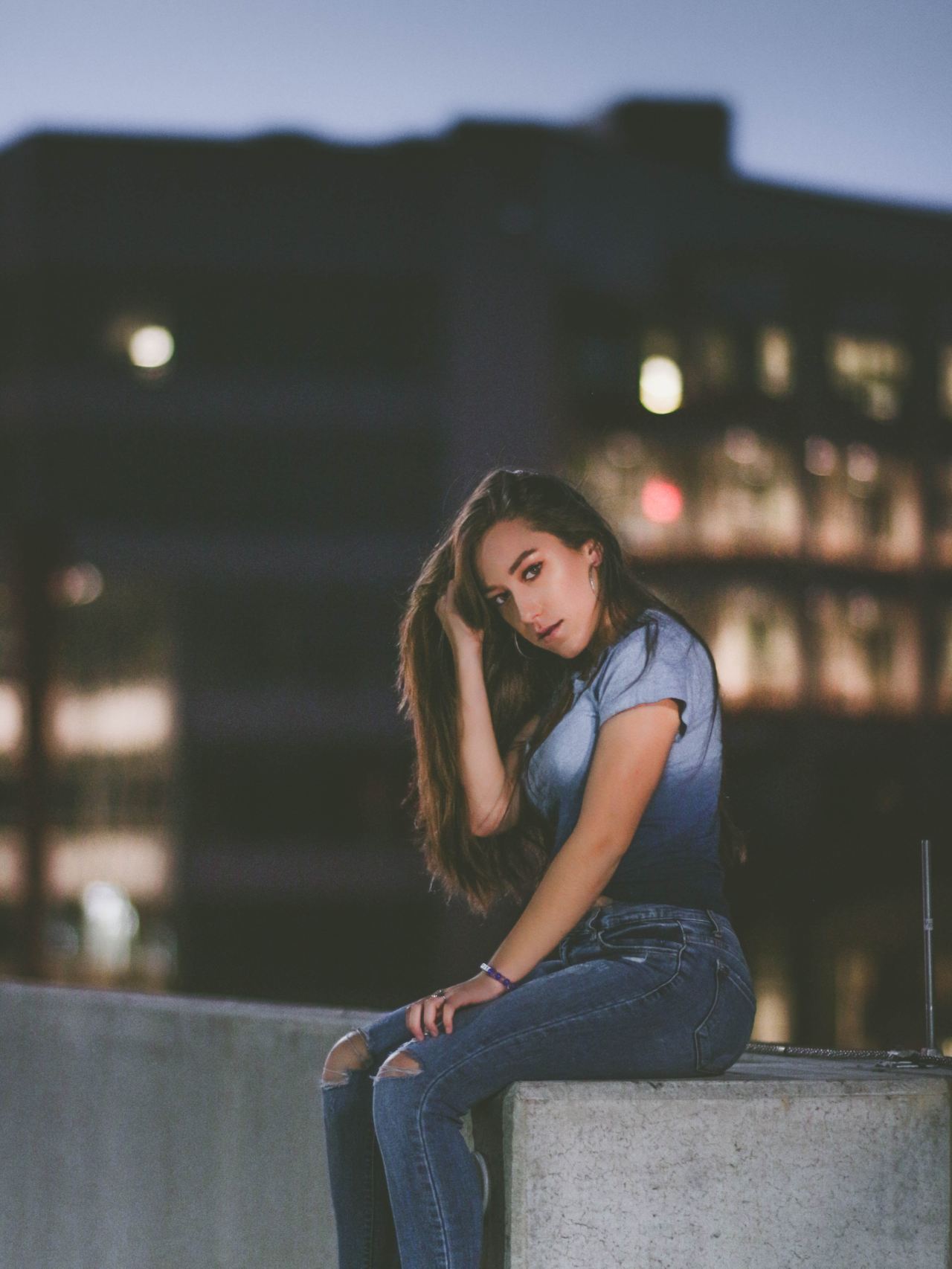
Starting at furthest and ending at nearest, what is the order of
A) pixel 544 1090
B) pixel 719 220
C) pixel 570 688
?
1. pixel 719 220
2. pixel 570 688
3. pixel 544 1090

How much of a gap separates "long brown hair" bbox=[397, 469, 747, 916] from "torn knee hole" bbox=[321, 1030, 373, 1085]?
1.14ft

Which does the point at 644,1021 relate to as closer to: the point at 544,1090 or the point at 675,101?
the point at 544,1090

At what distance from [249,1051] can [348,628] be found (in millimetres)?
37856

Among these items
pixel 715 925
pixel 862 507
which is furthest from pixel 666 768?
pixel 862 507

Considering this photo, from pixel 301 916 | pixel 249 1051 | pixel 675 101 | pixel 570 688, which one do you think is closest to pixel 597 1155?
pixel 570 688

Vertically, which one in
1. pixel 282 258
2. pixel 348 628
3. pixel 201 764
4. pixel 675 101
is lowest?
pixel 201 764

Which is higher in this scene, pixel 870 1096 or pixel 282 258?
pixel 282 258

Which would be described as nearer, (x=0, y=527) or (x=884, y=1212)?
(x=884, y=1212)

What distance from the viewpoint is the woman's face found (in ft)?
10.3

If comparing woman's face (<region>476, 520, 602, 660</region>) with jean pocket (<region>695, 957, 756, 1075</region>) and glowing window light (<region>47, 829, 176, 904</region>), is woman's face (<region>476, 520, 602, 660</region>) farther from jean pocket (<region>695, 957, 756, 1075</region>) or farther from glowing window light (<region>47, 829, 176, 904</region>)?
glowing window light (<region>47, 829, 176, 904</region>)

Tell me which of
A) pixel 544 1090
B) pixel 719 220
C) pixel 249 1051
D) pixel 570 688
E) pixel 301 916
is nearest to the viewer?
pixel 544 1090

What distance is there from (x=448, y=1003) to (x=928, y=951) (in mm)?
1144

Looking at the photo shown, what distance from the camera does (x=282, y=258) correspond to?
1681 inches

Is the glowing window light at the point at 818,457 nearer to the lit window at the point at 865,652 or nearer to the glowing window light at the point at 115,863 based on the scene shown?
the lit window at the point at 865,652
